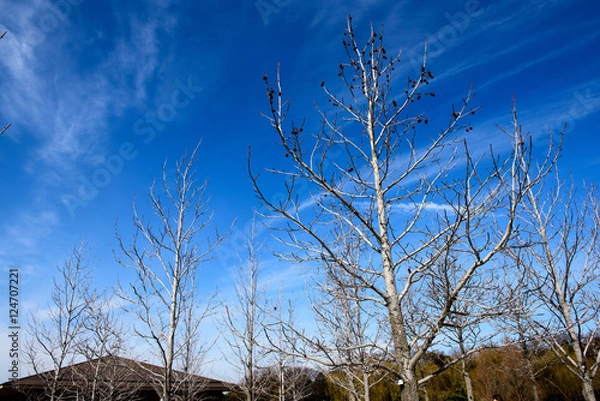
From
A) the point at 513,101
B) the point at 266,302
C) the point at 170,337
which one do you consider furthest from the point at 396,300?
the point at 266,302

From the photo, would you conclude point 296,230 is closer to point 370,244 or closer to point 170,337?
point 370,244

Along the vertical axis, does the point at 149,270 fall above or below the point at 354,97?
below

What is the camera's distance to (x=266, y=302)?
13.5 metres

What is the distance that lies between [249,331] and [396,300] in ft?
30.2

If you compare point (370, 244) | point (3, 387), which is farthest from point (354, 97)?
point (3, 387)

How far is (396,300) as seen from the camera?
12.8ft

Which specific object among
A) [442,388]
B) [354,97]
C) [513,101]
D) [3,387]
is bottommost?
[442,388]

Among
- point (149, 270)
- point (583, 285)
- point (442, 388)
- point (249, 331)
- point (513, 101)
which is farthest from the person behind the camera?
point (442, 388)

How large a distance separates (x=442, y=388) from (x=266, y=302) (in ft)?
65.7

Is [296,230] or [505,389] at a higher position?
[296,230]

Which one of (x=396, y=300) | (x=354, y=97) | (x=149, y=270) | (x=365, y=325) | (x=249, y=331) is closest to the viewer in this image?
(x=396, y=300)

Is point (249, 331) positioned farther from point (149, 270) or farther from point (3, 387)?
point (3, 387)

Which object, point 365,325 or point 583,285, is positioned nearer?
point 583,285

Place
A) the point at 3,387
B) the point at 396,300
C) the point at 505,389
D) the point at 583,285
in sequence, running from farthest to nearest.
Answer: the point at 505,389 < the point at 3,387 < the point at 583,285 < the point at 396,300
